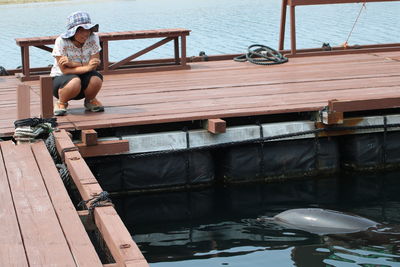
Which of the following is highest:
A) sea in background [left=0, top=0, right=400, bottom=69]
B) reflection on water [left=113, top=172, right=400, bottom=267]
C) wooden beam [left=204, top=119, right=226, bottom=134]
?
sea in background [left=0, top=0, right=400, bottom=69]

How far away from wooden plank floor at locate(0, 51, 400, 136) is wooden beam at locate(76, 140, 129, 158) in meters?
0.23

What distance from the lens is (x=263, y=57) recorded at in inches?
487

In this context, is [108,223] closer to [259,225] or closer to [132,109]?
[259,225]

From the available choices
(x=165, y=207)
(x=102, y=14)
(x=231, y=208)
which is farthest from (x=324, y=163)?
(x=102, y=14)

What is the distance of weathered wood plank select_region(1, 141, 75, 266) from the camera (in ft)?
16.5

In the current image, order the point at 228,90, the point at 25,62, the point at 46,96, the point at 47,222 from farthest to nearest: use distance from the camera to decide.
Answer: the point at 25,62
the point at 228,90
the point at 46,96
the point at 47,222

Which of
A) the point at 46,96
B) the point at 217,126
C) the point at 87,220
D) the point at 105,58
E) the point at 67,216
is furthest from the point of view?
the point at 105,58

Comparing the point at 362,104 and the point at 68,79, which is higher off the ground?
the point at 68,79

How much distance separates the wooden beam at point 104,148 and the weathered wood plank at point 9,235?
166cm

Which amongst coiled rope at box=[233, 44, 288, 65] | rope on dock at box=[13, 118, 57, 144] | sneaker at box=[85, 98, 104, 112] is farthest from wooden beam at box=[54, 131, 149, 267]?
coiled rope at box=[233, 44, 288, 65]

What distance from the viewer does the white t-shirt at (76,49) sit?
861 cm

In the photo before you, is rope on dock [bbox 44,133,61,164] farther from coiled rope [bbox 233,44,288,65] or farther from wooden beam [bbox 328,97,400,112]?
coiled rope [bbox 233,44,288,65]

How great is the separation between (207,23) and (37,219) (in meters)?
21.4

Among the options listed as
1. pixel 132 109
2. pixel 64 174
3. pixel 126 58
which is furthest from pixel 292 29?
pixel 64 174
